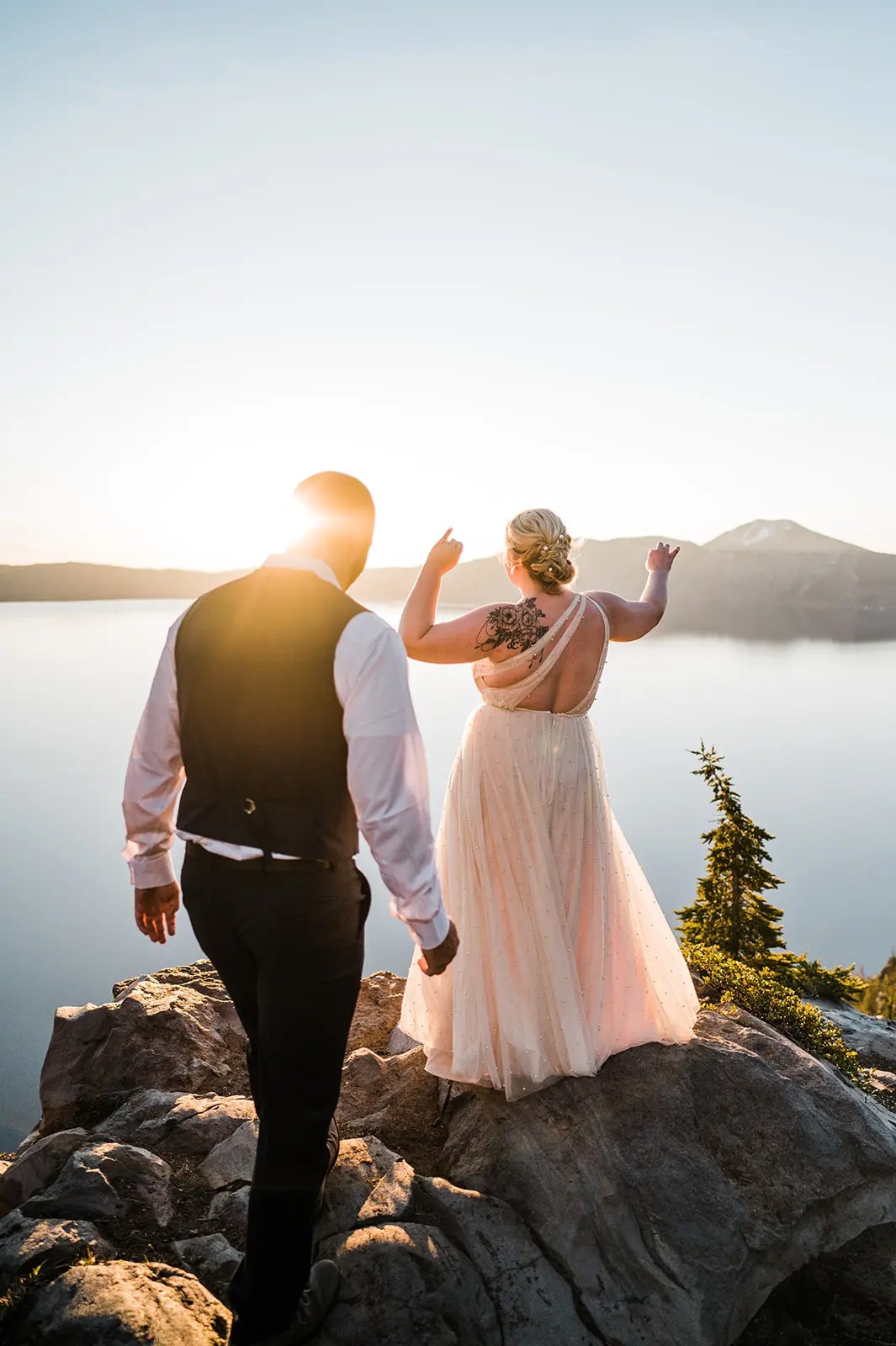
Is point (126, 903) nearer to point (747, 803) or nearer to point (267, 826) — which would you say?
point (747, 803)

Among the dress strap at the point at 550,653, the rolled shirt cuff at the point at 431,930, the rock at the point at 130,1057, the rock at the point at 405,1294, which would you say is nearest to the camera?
the rolled shirt cuff at the point at 431,930

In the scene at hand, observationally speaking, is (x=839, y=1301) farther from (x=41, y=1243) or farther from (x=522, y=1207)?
(x=41, y=1243)

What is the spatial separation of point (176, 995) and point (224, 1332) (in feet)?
9.89

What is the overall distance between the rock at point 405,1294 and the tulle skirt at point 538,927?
0.95m

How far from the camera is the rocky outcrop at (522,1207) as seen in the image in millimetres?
2764

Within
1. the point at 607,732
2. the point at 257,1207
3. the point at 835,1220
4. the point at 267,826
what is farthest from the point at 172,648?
the point at 607,732

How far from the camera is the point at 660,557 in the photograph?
471 centimetres

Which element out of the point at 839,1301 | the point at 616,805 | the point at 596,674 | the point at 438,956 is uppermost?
the point at 596,674

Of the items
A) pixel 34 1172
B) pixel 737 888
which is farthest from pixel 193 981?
pixel 737 888

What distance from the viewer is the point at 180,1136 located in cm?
393

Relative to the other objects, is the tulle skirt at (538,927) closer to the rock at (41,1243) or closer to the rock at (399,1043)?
the rock at (399,1043)

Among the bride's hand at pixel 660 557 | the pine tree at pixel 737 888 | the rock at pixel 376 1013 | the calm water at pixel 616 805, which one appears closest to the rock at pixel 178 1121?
the rock at pixel 376 1013

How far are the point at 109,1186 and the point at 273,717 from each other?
229 centimetres

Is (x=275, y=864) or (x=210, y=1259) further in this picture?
(x=210, y=1259)
